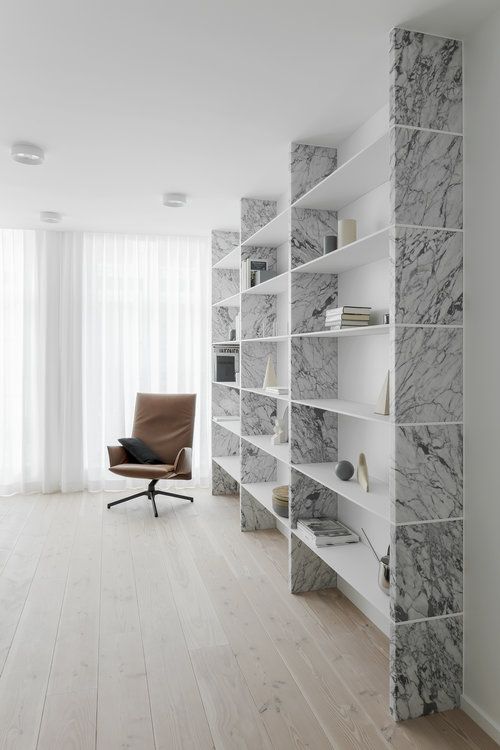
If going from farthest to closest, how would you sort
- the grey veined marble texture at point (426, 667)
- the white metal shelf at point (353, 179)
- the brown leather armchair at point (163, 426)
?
the brown leather armchair at point (163, 426) < the white metal shelf at point (353, 179) < the grey veined marble texture at point (426, 667)

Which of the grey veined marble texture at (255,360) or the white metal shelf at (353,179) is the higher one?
the white metal shelf at (353,179)

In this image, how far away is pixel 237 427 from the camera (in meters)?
4.48

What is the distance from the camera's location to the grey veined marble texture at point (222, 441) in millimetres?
5023

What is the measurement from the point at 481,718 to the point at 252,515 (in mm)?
2305

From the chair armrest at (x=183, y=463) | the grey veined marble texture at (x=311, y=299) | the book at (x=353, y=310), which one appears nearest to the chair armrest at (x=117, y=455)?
the chair armrest at (x=183, y=463)

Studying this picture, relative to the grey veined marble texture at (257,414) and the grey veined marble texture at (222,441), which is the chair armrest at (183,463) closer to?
the grey veined marble texture at (222,441)

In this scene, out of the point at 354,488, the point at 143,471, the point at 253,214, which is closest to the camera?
the point at 354,488

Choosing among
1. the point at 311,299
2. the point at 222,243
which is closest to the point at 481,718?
the point at 311,299

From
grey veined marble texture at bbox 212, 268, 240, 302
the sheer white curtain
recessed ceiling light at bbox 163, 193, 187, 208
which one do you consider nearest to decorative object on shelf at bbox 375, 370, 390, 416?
recessed ceiling light at bbox 163, 193, 187, 208

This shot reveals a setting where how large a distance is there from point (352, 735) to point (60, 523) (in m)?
3.03

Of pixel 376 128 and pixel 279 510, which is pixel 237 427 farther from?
pixel 376 128

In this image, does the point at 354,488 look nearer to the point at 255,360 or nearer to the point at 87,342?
the point at 255,360

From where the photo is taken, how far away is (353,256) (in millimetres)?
2551

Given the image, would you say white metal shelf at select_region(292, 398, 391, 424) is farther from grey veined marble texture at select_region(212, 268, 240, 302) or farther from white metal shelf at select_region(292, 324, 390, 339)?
grey veined marble texture at select_region(212, 268, 240, 302)
